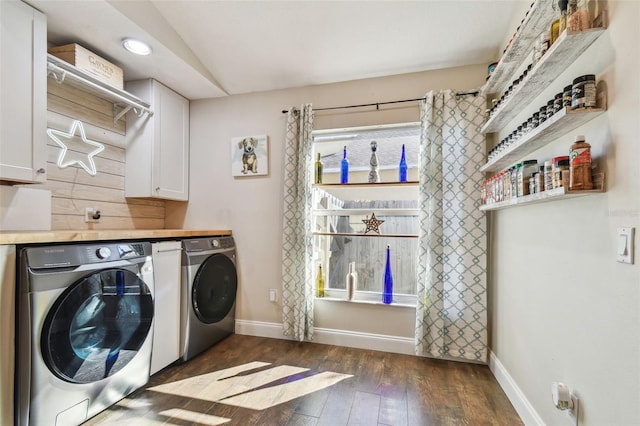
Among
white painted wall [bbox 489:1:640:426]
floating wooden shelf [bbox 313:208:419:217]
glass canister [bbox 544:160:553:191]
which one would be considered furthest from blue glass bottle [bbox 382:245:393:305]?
glass canister [bbox 544:160:553:191]

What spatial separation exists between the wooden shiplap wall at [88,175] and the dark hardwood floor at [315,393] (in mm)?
1355

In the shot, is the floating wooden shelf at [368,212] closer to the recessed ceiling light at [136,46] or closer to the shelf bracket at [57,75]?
the recessed ceiling light at [136,46]

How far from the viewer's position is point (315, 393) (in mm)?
1759

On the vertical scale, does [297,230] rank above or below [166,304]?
above

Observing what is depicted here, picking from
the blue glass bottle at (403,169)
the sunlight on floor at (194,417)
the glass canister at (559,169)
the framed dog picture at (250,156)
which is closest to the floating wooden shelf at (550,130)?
the glass canister at (559,169)

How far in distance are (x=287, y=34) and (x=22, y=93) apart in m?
1.70

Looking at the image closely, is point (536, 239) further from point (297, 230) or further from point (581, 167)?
point (297, 230)

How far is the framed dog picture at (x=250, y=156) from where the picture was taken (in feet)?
8.80

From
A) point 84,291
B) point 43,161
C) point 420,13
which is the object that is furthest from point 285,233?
point 420,13

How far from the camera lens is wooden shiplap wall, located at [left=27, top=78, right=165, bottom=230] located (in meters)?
2.00

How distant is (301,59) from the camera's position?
92.3 inches

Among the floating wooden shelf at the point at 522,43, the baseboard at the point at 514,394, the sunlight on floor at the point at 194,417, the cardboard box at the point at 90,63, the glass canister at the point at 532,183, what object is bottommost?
the sunlight on floor at the point at 194,417

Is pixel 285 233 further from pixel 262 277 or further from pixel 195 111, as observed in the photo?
pixel 195 111

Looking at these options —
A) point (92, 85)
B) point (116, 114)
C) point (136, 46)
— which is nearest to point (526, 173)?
point (136, 46)
